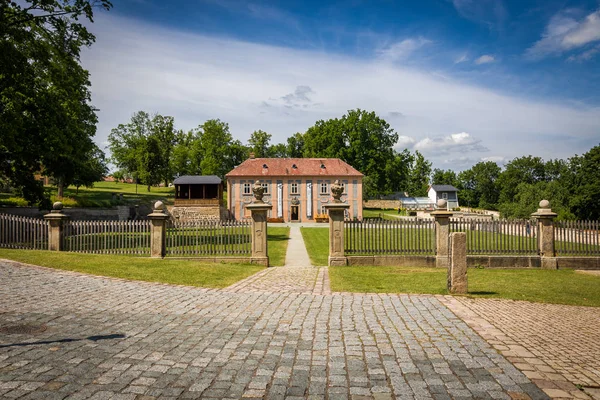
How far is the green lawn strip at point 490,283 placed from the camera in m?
8.82

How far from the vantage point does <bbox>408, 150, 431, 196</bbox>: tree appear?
3570 inches

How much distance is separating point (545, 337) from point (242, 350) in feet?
14.2

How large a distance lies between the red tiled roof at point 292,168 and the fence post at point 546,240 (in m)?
35.1

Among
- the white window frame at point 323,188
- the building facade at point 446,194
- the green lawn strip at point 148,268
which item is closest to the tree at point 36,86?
the green lawn strip at point 148,268

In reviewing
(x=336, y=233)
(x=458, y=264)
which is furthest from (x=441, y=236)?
(x=458, y=264)

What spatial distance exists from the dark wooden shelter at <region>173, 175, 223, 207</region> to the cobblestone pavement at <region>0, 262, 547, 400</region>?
37135 millimetres

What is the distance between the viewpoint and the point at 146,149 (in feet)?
185

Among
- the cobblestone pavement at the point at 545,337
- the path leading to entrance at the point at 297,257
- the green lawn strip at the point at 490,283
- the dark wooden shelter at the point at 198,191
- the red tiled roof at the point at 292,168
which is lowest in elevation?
the path leading to entrance at the point at 297,257

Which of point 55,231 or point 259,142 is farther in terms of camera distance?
point 259,142

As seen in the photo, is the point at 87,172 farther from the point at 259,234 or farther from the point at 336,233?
the point at 336,233

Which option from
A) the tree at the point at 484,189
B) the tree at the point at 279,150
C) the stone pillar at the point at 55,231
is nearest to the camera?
the stone pillar at the point at 55,231

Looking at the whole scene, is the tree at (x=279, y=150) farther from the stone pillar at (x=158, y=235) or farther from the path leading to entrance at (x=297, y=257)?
the stone pillar at (x=158, y=235)

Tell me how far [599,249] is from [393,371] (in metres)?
14.6

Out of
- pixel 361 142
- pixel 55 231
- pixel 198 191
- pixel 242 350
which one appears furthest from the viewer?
pixel 361 142
